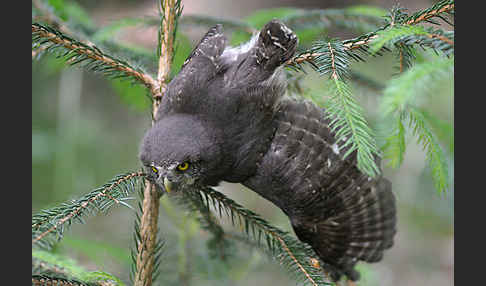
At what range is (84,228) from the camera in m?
4.53

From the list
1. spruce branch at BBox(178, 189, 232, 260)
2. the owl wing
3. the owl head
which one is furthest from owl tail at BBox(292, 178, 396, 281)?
the owl head

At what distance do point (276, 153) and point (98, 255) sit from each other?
47.9 inches

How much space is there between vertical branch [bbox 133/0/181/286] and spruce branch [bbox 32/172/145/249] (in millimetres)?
149

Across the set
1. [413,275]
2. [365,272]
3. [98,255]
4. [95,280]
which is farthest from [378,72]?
[95,280]

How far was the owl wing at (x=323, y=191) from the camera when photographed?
1747 millimetres

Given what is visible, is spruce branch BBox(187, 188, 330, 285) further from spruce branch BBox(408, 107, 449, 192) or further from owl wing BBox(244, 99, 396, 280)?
spruce branch BBox(408, 107, 449, 192)

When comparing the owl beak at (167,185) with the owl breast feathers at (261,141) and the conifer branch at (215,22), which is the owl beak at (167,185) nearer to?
the owl breast feathers at (261,141)

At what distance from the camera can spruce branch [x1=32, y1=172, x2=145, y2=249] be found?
50.1 inches

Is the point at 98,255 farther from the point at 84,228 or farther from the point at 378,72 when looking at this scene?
the point at 378,72

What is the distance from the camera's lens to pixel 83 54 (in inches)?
61.7

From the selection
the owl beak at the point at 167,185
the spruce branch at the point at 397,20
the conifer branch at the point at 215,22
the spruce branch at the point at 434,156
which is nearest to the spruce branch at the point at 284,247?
the owl beak at the point at 167,185

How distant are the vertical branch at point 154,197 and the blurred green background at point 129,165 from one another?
79 cm

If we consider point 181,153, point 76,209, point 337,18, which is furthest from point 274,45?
point 76,209

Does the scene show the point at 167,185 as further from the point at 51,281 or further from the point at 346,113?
the point at 346,113
